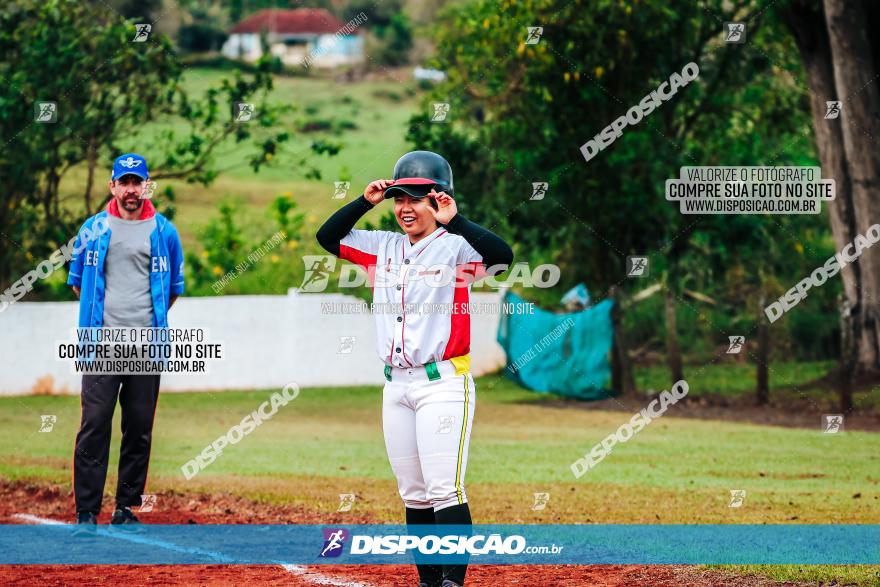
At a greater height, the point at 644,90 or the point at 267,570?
the point at 644,90

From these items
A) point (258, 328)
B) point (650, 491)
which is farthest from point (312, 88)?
point (650, 491)

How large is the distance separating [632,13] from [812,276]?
5936mm

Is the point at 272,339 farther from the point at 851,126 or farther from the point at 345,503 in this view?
the point at 345,503

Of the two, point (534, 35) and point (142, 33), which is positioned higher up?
point (534, 35)

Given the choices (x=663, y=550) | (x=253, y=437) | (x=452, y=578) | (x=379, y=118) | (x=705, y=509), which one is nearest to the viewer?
(x=452, y=578)

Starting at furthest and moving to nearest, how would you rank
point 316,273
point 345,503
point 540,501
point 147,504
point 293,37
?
point 293,37, point 316,273, point 540,501, point 345,503, point 147,504

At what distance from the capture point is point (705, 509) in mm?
10391

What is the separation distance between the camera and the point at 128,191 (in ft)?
28.3

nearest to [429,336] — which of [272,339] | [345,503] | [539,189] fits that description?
[345,503]

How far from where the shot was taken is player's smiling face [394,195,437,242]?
21.0 feet

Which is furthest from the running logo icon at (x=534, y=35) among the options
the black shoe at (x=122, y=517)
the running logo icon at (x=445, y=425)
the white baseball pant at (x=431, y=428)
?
the running logo icon at (x=445, y=425)

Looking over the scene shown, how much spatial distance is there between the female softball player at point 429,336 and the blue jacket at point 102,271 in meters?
2.71

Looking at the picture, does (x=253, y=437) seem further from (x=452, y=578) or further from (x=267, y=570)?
(x=452, y=578)

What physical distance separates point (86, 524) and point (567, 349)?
47.5 feet
